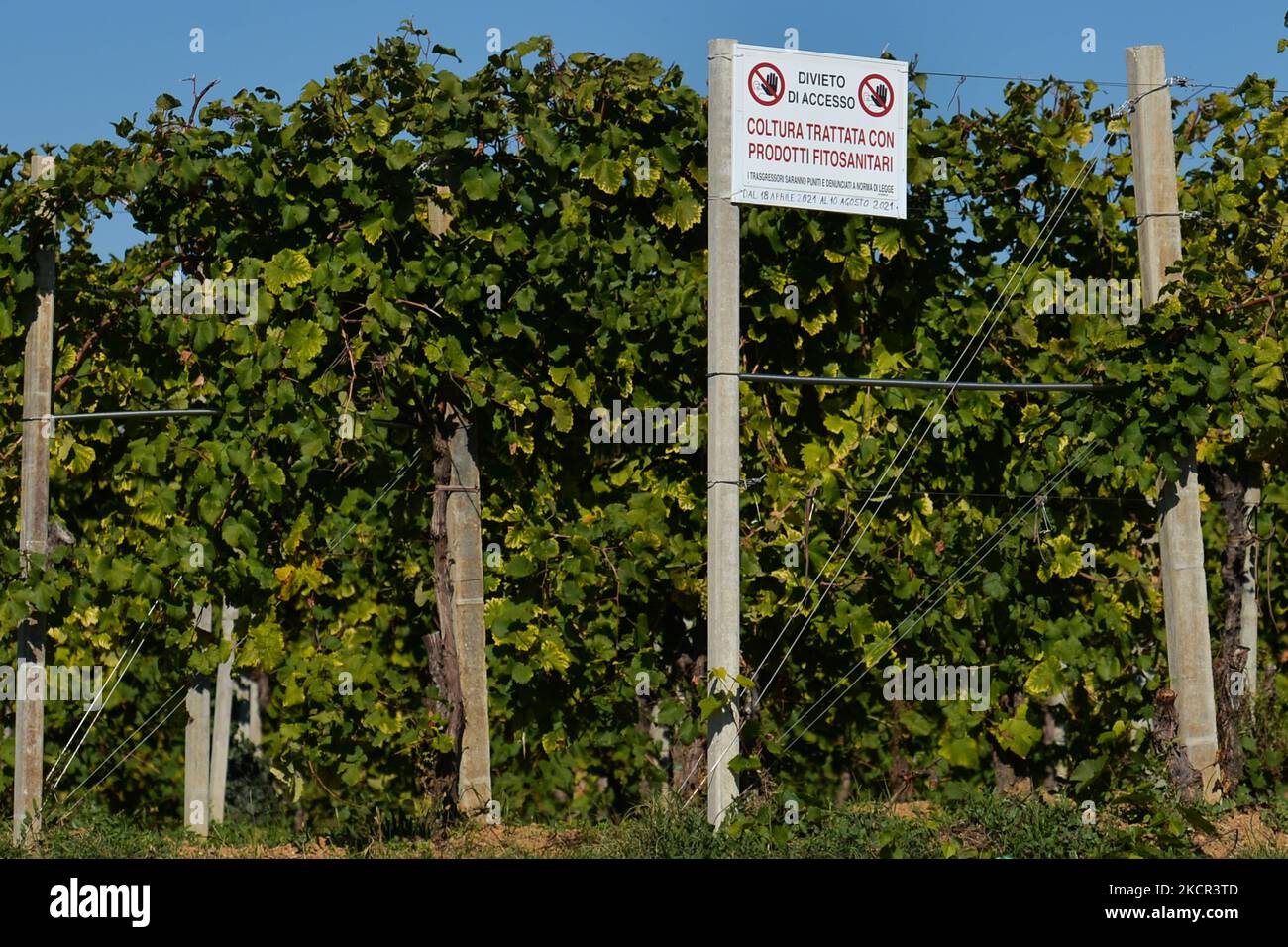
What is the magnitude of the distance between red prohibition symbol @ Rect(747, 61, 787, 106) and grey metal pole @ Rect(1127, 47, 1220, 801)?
2106mm

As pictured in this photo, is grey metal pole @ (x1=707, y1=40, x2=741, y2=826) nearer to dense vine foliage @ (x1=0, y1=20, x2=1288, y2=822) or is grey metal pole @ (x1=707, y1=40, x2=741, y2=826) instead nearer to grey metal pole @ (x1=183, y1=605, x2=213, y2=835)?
dense vine foliage @ (x1=0, y1=20, x2=1288, y2=822)

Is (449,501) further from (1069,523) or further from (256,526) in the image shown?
(1069,523)

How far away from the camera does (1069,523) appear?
8.67m

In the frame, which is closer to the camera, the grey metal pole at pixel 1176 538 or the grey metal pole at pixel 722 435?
the grey metal pole at pixel 722 435

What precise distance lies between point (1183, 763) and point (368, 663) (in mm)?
4351

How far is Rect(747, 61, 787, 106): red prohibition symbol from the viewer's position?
793 cm

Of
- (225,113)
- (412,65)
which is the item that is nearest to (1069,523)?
(412,65)

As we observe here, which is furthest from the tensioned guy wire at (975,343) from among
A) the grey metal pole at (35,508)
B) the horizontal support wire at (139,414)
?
the grey metal pole at (35,508)

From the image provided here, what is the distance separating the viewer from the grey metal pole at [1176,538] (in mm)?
8414

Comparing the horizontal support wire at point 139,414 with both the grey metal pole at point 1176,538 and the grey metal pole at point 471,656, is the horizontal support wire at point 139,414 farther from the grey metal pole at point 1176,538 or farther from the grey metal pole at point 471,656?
the grey metal pole at point 1176,538

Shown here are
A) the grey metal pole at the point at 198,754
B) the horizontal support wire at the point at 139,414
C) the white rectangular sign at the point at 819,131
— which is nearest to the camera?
the white rectangular sign at the point at 819,131

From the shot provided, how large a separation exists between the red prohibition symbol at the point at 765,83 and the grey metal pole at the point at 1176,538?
2.11m

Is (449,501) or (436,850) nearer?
(436,850)

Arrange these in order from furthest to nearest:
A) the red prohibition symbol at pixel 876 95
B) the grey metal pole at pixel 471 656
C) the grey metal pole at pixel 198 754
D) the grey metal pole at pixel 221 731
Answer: the grey metal pole at pixel 221 731 → the grey metal pole at pixel 198 754 → the grey metal pole at pixel 471 656 → the red prohibition symbol at pixel 876 95
